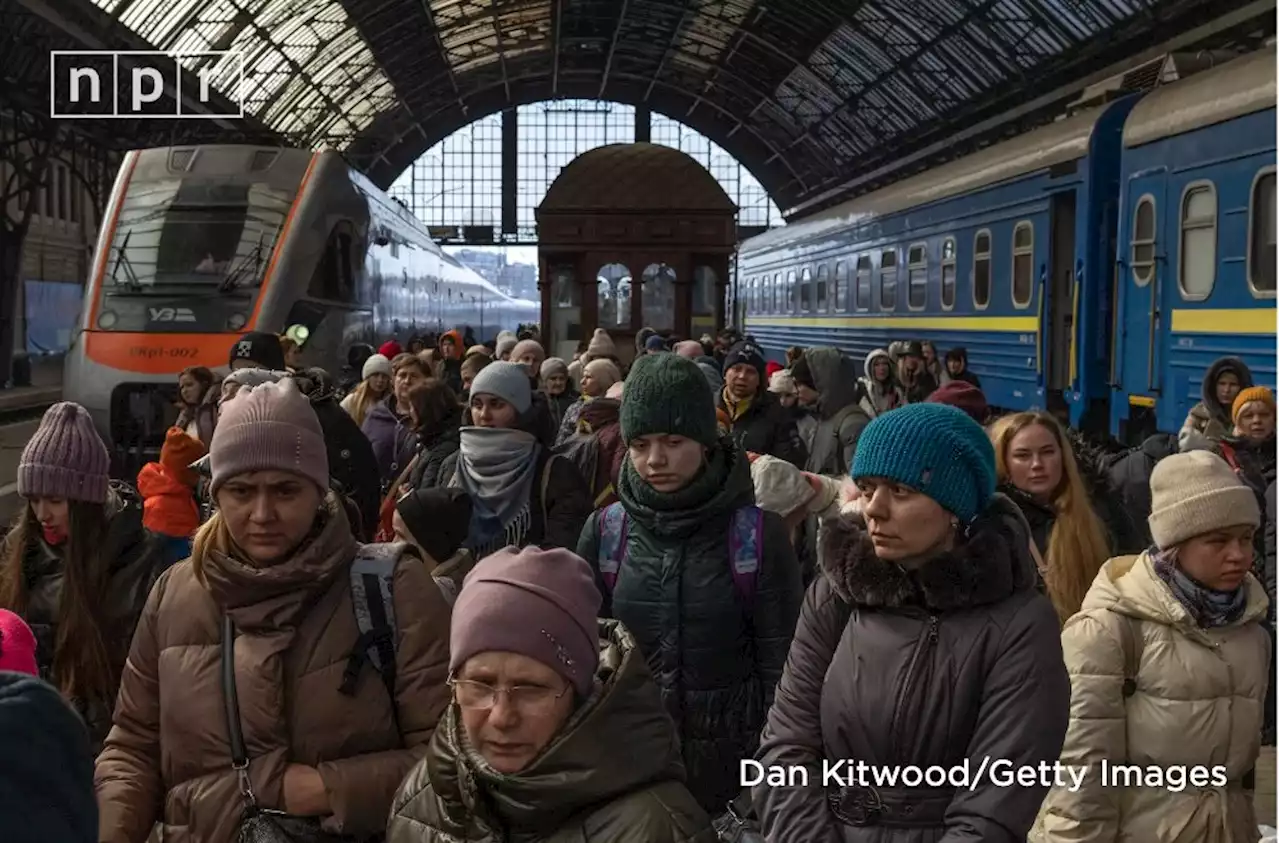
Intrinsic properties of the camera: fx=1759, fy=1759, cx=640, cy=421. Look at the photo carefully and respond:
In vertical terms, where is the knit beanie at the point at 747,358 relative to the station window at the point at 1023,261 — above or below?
below

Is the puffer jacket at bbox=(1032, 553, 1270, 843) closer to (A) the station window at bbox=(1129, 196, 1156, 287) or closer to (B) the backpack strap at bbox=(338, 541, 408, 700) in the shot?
(B) the backpack strap at bbox=(338, 541, 408, 700)

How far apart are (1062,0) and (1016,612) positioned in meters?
32.0

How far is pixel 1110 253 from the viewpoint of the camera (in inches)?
553

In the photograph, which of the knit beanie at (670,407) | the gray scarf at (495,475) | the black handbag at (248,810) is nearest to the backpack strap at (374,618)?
the black handbag at (248,810)

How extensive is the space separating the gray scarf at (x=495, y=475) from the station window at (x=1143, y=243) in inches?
305

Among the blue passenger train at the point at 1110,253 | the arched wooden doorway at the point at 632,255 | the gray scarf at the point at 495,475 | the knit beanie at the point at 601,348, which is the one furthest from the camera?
the arched wooden doorway at the point at 632,255

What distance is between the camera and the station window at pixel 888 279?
21438mm

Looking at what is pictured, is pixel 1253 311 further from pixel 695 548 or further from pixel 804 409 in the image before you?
pixel 695 548

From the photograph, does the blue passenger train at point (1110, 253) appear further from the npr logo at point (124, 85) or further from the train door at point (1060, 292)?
the npr logo at point (124, 85)

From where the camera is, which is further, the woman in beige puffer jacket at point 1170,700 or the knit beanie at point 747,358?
the knit beanie at point 747,358

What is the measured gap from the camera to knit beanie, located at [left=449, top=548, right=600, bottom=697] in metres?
2.85

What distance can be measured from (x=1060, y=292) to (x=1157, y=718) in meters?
11.6

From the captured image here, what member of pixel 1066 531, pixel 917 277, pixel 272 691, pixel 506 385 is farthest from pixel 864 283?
pixel 272 691

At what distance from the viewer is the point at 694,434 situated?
471 cm
